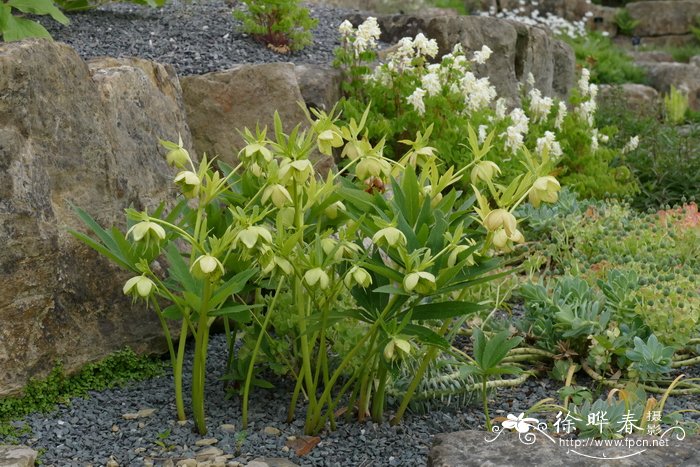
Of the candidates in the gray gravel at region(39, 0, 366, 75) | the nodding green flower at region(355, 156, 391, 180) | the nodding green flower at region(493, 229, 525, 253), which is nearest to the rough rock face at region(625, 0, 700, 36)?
the gray gravel at region(39, 0, 366, 75)

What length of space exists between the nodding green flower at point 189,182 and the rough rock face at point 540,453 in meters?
1.02

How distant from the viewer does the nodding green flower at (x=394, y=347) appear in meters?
2.57

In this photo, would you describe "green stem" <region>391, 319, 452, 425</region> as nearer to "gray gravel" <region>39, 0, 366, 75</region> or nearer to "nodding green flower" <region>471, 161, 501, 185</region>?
"nodding green flower" <region>471, 161, 501, 185</region>

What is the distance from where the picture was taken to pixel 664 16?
1461cm

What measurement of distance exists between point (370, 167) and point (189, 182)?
556 millimetres

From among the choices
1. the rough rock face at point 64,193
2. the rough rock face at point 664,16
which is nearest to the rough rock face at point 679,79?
the rough rock face at point 664,16

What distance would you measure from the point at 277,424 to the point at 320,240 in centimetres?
79

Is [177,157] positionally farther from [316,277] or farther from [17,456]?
[17,456]

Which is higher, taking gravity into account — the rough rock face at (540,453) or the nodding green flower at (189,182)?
the nodding green flower at (189,182)

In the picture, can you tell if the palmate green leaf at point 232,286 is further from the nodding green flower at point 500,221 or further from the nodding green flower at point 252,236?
the nodding green flower at point 500,221

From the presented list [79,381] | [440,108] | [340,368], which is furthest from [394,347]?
[440,108]

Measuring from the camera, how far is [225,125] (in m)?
4.64

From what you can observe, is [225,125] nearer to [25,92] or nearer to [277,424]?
[25,92]

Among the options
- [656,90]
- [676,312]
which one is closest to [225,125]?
[676,312]
